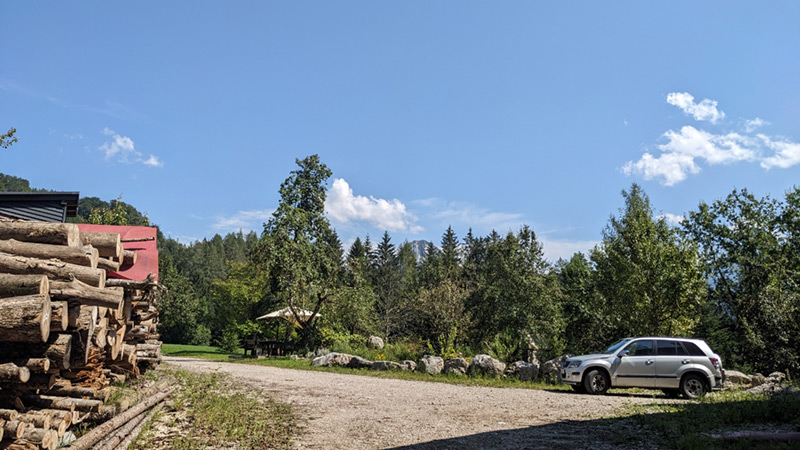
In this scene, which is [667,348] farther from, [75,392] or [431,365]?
[75,392]

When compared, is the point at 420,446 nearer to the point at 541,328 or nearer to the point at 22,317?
the point at 22,317

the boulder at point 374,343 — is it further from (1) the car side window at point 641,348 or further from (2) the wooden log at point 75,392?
(2) the wooden log at point 75,392

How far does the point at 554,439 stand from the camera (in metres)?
7.37

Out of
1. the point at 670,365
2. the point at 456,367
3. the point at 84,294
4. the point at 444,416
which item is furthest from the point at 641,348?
the point at 84,294

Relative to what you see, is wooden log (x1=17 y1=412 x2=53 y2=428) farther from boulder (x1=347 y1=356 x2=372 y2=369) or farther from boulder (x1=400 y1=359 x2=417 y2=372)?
boulder (x1=347 y1=356 x2=372 y2=369)

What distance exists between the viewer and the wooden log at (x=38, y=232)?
23.8ft

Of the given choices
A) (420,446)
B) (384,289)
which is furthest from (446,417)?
(384,289)

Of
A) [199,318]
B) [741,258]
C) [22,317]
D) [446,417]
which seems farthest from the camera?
[199,318]

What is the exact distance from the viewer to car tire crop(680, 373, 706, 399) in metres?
13.2

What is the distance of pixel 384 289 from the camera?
6044 centimetres

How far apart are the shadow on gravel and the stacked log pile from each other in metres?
4.40

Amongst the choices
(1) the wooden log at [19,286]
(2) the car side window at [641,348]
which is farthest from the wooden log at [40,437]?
(2) the car side window at [641,348]

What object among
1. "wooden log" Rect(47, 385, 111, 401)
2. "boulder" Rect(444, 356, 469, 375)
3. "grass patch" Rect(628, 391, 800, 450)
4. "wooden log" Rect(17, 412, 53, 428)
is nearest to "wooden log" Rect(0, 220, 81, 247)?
"wooden log" Rect(47, 385, 111, 401)

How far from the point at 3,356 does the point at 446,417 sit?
22.0 ft
